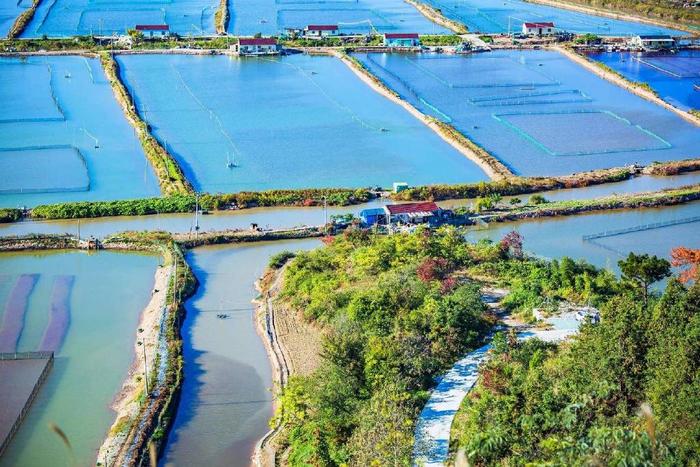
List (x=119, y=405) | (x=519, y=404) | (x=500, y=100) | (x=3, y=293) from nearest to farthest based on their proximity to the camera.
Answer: (x=519, y=404)
(x=119, y=405)
(x=3, y=293)
(x=500, y=100)

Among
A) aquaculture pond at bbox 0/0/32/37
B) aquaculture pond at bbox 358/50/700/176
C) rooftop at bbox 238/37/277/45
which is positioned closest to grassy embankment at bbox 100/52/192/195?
rooftop at bbox 238/37/277/45

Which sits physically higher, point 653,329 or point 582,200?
point 653,329

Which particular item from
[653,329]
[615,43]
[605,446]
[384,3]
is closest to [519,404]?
[653,329]

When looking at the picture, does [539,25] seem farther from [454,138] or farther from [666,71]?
[454,138]

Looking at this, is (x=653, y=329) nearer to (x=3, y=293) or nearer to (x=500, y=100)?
(x=3, y=293)

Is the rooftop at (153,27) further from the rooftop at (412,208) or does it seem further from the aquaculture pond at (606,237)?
the aquaculture pond at (606,237)

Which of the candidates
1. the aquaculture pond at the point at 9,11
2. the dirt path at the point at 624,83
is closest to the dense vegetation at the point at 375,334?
the dirt path at the point at 624,83

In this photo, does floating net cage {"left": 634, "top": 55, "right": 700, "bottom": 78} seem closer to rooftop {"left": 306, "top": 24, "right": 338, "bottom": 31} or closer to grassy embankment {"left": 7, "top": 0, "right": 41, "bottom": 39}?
rooftop {"left": 306, "top": 24, "right": 338, "bottom": 31}
